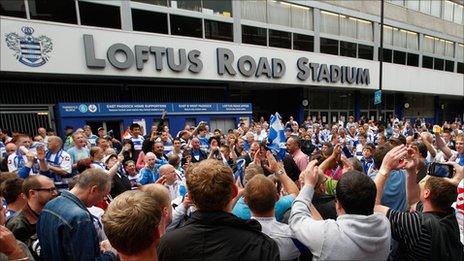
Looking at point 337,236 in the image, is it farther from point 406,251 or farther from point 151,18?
point 151,18

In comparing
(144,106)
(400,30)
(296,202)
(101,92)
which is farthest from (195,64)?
(400,30)

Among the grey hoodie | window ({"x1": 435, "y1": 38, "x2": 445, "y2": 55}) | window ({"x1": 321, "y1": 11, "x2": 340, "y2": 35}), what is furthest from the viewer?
window ({"x1": 435, "y1": 38, "x2": 445, "y2": 55})

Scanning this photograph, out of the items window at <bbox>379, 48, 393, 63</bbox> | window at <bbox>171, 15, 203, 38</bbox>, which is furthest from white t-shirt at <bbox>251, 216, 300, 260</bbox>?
window at <bbox>379, 48, 393, 63</bbox>

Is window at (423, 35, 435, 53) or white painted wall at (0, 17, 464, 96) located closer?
white painted wall at (0, 17, 464, 96)

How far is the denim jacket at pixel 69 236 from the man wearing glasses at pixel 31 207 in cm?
50

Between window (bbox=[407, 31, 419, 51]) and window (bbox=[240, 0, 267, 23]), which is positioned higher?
window (bbox=[240, 0, 267, 23])

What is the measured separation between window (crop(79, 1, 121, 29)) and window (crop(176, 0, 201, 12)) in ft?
9.46

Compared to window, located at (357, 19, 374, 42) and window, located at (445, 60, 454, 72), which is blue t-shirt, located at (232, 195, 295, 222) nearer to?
window, located at (357, 19, 374, 42)

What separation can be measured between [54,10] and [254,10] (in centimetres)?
1023

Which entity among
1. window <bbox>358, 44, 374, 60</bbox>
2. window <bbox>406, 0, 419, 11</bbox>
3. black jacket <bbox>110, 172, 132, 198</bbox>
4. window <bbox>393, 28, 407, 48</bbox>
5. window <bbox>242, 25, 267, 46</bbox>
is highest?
window <bbox>406, 0, 419, 11</bbox>

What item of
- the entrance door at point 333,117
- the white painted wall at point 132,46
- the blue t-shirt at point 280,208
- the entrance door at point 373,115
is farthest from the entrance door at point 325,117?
the blue t-shirt at point 280,208

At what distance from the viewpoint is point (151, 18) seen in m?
14.8

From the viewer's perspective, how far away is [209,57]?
1608cm

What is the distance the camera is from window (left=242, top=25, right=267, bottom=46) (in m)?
17.6
